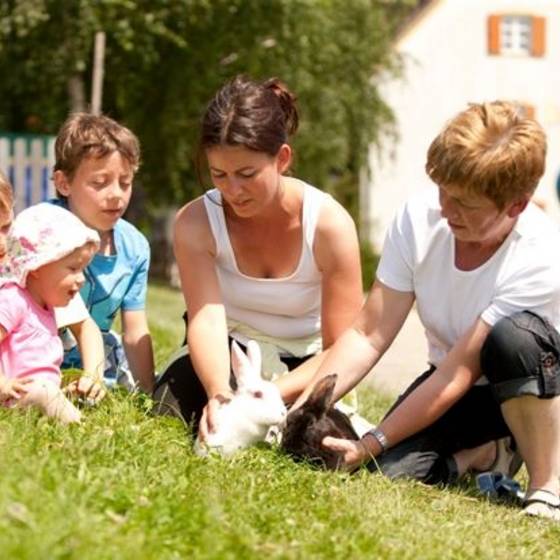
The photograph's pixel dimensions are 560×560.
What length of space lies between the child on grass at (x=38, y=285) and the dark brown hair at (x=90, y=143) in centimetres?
67

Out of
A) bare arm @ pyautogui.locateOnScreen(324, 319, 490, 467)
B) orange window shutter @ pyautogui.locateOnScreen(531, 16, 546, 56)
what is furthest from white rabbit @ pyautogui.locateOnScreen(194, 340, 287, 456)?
orange window shutter @ pyautogui.locateOnScreen(531, 16, 546, 56)

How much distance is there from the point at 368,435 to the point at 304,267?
2.48 feet

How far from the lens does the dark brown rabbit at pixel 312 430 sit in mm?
4582

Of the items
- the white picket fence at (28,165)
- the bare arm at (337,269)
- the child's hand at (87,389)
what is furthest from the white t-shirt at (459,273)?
the white picket fence at (28,165)

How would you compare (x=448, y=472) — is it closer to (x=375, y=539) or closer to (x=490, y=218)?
(x=490, y=218)

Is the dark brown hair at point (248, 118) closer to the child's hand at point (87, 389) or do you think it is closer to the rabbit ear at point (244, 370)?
the rabbit ear at point (244, 370)

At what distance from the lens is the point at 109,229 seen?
18.5 ft

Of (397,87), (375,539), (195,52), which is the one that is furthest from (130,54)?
(375,539)

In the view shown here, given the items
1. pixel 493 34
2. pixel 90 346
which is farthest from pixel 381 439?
pixel 493 34

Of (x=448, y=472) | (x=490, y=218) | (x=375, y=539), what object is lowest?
(x=448, y=472)

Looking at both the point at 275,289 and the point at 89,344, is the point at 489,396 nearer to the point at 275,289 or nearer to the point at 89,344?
the point at 275,289

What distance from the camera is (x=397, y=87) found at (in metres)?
32.5

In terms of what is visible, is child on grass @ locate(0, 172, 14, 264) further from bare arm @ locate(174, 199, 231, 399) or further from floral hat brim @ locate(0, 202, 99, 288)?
bare arm @ locate(174, 199, 231, 399)

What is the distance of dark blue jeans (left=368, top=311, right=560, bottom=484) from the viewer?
4.56 metres
